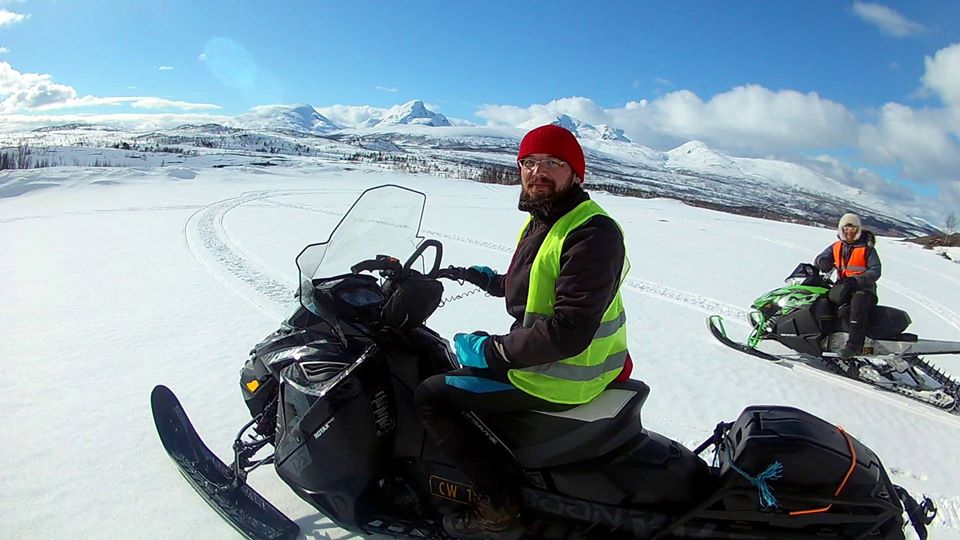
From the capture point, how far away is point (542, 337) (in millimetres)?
1940

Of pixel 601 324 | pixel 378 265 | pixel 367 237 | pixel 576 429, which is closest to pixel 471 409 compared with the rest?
pixel 576 429

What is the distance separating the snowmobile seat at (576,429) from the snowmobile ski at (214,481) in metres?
1.25

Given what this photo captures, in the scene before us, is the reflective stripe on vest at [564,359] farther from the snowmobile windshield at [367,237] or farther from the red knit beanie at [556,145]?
the snowmobile windshield at [367,237]

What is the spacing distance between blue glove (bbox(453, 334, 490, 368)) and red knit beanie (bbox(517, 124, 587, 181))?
755mm

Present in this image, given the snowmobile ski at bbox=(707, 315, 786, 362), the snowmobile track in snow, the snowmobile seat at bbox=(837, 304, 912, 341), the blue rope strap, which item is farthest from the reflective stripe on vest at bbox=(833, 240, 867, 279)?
the snowmobile track in snow

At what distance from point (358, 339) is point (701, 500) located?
5.40ft

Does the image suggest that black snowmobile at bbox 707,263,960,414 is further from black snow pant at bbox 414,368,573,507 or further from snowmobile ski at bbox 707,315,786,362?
black snow pant at bbox 414,368,573,507

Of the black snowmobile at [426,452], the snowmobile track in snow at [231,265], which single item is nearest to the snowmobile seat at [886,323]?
the black snowmobile at [426,452]

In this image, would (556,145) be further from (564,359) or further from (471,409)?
(471,409)

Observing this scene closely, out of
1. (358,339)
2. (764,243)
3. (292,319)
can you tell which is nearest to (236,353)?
(292,319)

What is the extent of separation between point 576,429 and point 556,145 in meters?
1.14

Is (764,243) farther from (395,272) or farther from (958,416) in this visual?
(395,272)

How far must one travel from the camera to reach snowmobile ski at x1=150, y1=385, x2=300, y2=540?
263 cm

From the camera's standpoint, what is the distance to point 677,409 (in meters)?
4.36
